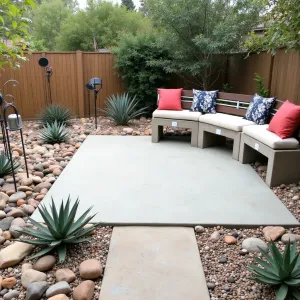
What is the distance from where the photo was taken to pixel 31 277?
217cm

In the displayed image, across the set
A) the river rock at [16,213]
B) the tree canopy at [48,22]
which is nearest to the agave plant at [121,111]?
the river rock at [16,213]

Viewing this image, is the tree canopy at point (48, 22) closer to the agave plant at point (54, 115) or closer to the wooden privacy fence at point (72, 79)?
the wooden privacy fence at point (72, 79)

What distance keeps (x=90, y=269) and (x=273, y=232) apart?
1.50m

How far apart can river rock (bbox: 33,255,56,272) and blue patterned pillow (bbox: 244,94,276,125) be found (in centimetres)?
346

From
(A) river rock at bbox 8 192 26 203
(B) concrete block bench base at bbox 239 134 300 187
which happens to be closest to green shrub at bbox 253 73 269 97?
(B) concrete block bench base at bbox 239 134 300 187

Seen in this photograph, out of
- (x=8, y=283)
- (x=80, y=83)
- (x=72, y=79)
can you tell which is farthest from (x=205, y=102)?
(x=8, y=283)

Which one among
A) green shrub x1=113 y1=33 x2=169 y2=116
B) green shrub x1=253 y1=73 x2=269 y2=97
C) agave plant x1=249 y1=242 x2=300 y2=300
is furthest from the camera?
green shrub x1=113 y1=33 x2=169 y2=116

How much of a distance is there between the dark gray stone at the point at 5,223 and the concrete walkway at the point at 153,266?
95 centimetres

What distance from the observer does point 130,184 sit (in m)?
3.82

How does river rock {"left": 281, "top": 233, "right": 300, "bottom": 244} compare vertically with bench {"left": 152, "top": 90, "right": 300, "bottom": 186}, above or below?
below

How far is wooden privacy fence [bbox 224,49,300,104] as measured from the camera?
4660 millimetres

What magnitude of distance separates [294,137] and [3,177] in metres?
3.50

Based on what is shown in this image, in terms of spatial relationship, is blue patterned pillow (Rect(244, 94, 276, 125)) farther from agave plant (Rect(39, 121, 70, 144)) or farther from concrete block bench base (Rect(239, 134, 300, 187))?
agave plant (Rect(39, 121, 70, 144))

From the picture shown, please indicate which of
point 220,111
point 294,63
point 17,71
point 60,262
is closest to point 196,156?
point 220,111
